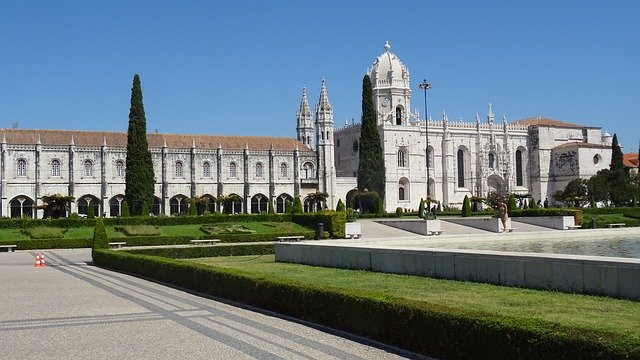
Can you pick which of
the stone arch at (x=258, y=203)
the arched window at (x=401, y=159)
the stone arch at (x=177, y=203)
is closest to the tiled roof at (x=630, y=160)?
the arched window at (x=401, y=159)

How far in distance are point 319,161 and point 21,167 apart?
29.1 m

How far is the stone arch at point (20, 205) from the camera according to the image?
6366cm

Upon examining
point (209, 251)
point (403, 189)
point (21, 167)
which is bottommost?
point (209, 251)

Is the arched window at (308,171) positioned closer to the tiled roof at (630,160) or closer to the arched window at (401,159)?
the arched window at (401,159)

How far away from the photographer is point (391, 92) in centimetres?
7688

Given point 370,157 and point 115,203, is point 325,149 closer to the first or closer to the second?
point 370,157

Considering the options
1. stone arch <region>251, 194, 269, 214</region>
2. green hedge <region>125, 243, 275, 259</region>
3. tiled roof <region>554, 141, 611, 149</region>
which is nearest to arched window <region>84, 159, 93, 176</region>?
stone arch <region>251, 194, 269, 214</region>

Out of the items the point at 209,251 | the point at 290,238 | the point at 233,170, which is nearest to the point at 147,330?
the point at 209,251

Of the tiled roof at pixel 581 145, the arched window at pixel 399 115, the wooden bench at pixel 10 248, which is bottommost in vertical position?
the wooden bench at pixel 10 248

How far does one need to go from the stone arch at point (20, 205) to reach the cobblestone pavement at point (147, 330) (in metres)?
49.9

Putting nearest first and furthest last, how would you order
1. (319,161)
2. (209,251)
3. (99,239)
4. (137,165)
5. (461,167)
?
(209,251) < (99,239) < (137,165) < (319,161) < (461,167)

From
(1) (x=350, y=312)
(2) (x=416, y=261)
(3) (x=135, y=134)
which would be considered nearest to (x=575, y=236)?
(2) (x=416, y=261)

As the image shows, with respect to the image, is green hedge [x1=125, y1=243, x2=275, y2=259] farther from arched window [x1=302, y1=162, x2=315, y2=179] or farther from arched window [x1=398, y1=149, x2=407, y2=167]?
arched window [x1=398, y1=149, x2=407, y2=167]

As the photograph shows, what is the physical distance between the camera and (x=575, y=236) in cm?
2777
